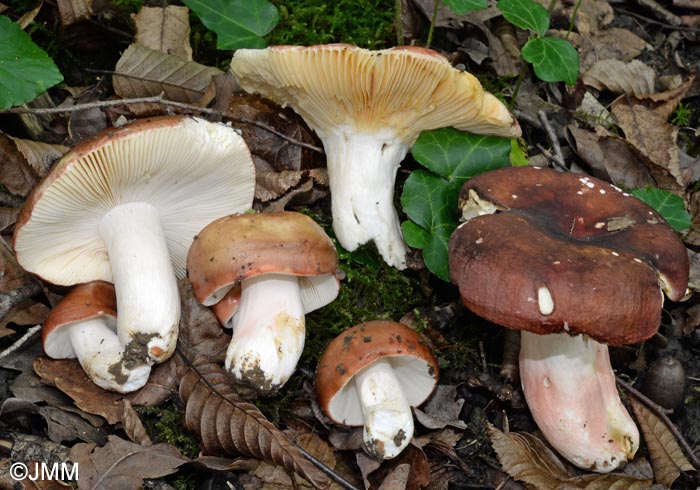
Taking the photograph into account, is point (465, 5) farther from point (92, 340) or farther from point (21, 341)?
point (21, 341)

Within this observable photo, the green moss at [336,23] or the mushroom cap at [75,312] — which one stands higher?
the green moss at [336,23]

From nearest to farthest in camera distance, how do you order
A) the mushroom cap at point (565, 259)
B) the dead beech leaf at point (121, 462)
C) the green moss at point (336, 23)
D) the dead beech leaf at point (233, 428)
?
the mushroom cap at point (565, 259)
the dead beech leaf at point (121, 462)
the dead beech leaf at point (233, 428)
the green moss at point (336, 23)

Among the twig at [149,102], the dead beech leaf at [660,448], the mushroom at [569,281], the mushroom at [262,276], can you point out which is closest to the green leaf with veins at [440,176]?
the mushroom at [569,281]

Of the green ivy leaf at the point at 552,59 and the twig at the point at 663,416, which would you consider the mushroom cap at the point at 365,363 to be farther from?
the green ivy leaf at the point at 552,59

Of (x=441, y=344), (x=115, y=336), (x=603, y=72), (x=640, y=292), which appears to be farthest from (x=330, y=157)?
(x=603, y=72)

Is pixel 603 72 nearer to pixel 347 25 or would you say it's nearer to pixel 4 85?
pixel 347 25

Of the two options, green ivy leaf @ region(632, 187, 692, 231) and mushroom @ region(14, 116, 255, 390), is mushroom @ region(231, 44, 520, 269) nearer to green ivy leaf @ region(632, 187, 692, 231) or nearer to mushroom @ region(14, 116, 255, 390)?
mushroom @ region(14, 116, 255, 390)
